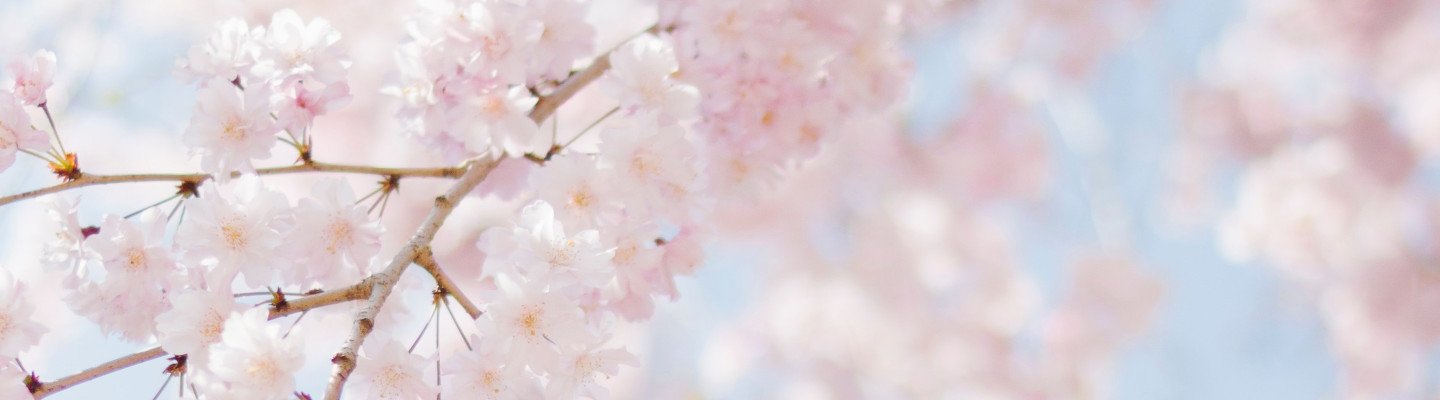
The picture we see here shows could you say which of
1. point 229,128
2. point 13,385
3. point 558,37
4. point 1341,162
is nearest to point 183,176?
point 229,128

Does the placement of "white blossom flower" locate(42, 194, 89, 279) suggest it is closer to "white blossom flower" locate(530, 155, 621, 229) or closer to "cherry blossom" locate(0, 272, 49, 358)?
"cherry blossom" locate(0, 272, 49, 358)

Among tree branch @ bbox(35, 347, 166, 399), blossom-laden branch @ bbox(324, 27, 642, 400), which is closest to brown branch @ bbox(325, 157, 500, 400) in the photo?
blossom-laden branch @ bbox(324, 27, 642, 400)

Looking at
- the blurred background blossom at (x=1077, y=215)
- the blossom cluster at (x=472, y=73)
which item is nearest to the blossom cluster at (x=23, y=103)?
the blossom cluster at (x=472, y=73)

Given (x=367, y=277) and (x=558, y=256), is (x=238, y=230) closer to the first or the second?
(x=367, y=277)

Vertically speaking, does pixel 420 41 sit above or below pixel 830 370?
below

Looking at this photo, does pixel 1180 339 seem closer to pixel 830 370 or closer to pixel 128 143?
pixel 830 370

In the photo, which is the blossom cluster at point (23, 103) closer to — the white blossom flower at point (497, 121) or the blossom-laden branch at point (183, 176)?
the blossom-laden branch at point (183, 176)

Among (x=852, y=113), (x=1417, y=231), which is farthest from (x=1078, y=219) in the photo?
(x=852, y=113)
